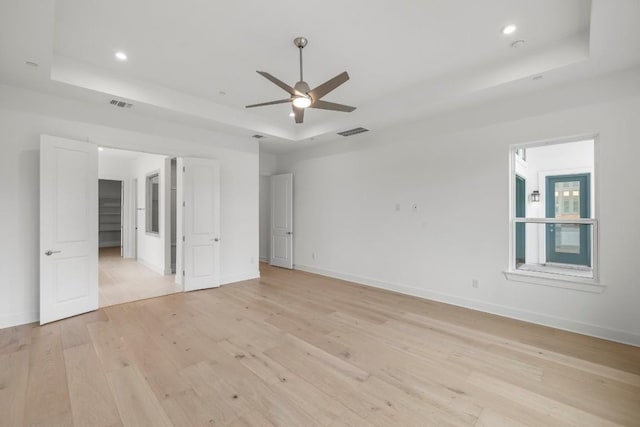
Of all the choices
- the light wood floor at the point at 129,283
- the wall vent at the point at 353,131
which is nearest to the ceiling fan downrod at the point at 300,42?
the wall vent at the point at 353,131

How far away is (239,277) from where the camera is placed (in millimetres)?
5836

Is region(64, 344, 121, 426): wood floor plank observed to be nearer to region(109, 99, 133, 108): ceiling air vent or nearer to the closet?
region(109, 99, 133, 108): ceiling air vent

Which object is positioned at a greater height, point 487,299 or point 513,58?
point 513,58

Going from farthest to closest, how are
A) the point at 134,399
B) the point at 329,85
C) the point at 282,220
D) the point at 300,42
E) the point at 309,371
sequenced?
the point at 282,220 < the point at 300,42 < the point at 329,85 < the point at 309,371 < the point at 134,399

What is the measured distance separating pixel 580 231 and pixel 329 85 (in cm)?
364

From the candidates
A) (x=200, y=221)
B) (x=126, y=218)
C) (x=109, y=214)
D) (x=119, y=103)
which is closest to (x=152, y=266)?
(x=126, y=218)

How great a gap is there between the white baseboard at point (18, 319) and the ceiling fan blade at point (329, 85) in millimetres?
4467

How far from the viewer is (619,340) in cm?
316

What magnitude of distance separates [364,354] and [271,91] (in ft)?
12.3

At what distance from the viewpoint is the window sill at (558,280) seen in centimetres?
333

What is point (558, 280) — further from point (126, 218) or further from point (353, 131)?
point (126, 218)

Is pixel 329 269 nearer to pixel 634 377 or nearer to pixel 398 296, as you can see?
pixel 398 296

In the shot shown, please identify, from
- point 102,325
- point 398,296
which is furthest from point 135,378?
point 398,296

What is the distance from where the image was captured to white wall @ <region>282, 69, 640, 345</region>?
3199 mm
